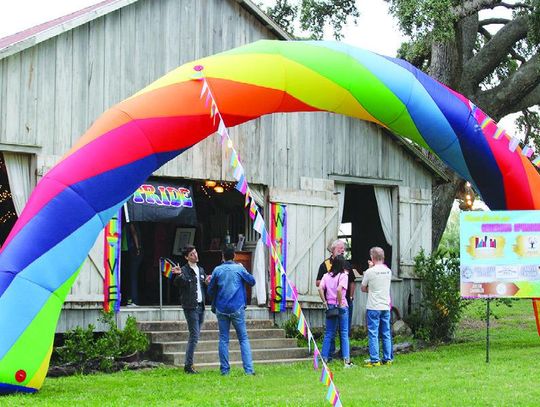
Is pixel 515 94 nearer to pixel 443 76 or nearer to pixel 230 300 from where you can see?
pixel 443 76

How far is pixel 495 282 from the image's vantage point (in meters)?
12.4

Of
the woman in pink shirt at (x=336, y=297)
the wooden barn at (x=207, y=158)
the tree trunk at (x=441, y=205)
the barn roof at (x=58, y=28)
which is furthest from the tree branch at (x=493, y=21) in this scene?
the woman in pink shirt at (x=336, y=297)

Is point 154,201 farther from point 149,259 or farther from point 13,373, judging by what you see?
point 13,373

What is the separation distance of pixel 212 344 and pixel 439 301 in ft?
15.5

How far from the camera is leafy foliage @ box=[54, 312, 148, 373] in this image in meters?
12.6

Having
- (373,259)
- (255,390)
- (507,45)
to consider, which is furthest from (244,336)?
(507,45)

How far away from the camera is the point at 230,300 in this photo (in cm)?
1151

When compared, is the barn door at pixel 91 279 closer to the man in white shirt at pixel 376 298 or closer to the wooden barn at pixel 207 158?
the wooden barn at pixel 207 158

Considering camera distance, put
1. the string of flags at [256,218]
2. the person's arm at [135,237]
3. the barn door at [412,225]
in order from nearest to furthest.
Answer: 1. the string of flags at [256,218]
2. the person's arm at [135,237]
3. the barn door at [412,225]

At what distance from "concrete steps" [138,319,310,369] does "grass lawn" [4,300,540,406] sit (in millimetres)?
732

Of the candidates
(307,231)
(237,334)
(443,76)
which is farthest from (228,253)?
(443,76)

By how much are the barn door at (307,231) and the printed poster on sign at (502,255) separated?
389cm

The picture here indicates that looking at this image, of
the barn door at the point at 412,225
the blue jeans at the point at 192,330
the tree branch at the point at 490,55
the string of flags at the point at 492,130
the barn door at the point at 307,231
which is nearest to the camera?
the blue jeans at the point at 192,330

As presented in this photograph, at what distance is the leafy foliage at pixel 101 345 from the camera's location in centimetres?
1261
